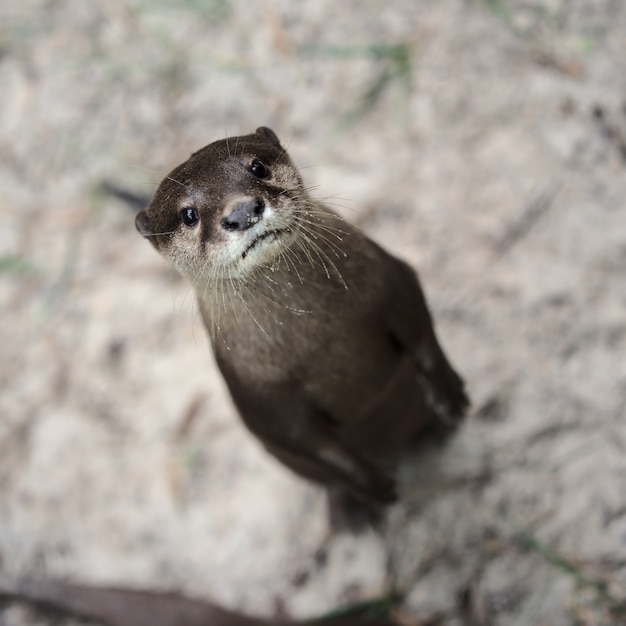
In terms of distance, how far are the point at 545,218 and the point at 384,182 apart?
62cm

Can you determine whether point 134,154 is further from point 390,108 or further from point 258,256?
point 258,256

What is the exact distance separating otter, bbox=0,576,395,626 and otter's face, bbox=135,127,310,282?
122cm

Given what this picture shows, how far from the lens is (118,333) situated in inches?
126

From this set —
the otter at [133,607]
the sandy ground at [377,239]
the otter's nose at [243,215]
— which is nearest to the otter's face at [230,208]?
the otter's nose at [243,215]

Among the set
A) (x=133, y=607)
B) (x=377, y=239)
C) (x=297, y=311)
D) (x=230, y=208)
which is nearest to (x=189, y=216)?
(x=230, y=208)

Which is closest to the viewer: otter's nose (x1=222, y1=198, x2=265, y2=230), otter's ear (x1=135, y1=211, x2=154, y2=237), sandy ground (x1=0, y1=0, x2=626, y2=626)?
otter's nose (x1=222, y1=198, x2=265, y2=230)

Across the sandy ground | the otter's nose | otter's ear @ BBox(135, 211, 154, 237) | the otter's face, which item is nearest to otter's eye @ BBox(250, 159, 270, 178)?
the otter's face

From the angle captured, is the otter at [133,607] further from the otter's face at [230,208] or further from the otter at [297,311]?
the otter's face at [230,208]

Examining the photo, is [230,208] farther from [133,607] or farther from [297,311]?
[133,607]

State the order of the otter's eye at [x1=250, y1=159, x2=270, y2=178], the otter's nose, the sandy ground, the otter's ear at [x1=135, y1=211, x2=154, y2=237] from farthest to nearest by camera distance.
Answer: the sandy ground → the otter's ear at [x1=135, y1=211, x2=154, y2=237] → the otter's eye at [x1=250, y1=159, x2=270, y2=178] → the otter's nose

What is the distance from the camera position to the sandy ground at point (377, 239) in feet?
8.04

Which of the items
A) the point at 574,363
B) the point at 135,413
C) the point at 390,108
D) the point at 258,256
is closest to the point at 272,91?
the point at 390,108

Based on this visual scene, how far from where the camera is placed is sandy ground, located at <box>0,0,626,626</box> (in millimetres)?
2449

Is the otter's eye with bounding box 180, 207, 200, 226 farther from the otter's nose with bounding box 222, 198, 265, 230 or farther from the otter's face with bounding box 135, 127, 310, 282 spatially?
the otter's nose with bounding box 222, 198, 265, 230
